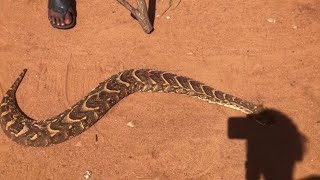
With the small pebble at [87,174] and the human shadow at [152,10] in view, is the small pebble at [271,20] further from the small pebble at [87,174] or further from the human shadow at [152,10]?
the small pebble at [87,174]

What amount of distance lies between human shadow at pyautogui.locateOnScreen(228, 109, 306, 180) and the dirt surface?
1.1 inches

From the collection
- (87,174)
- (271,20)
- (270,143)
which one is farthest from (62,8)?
(270,143)

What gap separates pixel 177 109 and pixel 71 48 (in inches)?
84.2

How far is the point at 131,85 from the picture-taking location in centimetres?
675

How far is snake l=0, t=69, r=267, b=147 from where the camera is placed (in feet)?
19.8

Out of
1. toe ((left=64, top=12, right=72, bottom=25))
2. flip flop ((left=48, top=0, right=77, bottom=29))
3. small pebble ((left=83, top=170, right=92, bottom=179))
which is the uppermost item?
flip flop ((left=48, top=0, right=77, bottom=29))

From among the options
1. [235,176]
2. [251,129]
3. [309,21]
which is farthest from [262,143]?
[309,21]

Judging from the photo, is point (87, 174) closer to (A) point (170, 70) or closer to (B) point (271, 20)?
(A) point (170, 70)

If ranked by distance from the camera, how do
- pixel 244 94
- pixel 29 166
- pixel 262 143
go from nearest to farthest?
pixel 29 166, pixel 262 143, pixel 244 94

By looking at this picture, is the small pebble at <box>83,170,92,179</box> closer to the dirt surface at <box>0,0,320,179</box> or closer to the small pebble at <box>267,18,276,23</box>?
the dirt surface at <box>0,0,320,179</box>

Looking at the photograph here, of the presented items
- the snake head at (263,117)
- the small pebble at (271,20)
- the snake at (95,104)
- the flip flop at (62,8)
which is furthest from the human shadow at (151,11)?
the snake head at (263,117)

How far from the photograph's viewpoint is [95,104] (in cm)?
636

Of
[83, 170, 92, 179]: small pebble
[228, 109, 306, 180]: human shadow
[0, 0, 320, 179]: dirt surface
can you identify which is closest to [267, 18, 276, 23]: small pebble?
[0, 0, 320, 179]: dirt surface

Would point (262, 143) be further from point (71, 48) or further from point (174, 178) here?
point (71, 48)
